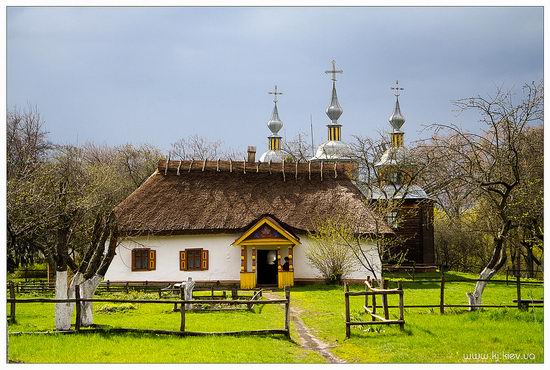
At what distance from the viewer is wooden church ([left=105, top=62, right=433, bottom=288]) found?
1110 inches

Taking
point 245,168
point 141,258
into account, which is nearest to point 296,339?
Answer: point 141,258

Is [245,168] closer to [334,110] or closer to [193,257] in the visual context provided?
[193,257]

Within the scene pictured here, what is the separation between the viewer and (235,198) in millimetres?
30453

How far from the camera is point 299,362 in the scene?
11.8 metres

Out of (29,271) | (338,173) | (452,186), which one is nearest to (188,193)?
(338,173)

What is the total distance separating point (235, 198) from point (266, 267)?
320 cm

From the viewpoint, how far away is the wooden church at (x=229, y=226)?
28203mm

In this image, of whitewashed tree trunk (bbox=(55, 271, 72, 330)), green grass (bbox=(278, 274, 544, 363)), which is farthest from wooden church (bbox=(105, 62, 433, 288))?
whitewashed tree trunk (bbox=(55, 271, 72, 330))

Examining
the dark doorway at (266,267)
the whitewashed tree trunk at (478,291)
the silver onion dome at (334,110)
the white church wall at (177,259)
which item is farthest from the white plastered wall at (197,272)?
the silver onion dome at (334,110)

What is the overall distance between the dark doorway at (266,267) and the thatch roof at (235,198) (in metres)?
1.85

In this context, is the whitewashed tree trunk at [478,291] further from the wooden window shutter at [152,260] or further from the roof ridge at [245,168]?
the roof ridge at [245,168]

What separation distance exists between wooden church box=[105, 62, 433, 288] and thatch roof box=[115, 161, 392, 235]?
41 mm

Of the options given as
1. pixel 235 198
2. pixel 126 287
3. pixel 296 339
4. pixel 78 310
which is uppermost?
pixel 235 198

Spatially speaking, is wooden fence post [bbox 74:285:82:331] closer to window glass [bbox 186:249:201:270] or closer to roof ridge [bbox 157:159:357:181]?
window glass [bbox 186:249:201:270]
